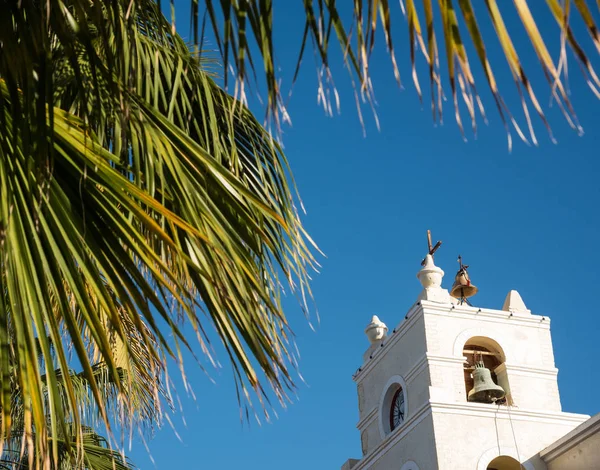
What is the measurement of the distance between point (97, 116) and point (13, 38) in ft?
2.00

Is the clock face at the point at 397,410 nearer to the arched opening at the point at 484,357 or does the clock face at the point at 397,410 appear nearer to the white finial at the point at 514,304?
the arched opening at the point at 484,357

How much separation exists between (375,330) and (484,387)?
379 cm

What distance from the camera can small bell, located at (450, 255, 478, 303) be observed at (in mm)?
18078

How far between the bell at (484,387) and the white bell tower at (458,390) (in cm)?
28

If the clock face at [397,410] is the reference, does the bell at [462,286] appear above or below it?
above

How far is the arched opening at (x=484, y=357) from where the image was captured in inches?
721

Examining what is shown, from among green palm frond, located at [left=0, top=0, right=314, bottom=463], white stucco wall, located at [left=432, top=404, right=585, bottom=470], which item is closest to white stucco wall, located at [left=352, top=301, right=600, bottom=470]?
white stucco wall, located at [left=432, top=404, right=585, bottom=470]

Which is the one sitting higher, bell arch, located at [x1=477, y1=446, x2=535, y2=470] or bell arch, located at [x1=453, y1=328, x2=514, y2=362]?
bell arch, located at [x1=453, y1=328, x2=514, y2=362]

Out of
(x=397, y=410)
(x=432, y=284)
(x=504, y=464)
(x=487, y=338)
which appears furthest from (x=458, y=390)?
(x=432, y=284)

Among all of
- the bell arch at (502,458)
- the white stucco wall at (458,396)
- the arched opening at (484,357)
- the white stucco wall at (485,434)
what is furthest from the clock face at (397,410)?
the bell arch at (502,458)

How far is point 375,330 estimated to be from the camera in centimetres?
2031

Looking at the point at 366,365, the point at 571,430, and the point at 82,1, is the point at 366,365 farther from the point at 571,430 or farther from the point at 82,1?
the point at 82,1

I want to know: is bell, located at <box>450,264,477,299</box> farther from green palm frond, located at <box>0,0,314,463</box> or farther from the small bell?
green palm frond, located at <box>0,0,314,463</box>

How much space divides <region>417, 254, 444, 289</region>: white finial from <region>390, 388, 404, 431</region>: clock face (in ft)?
6.85
